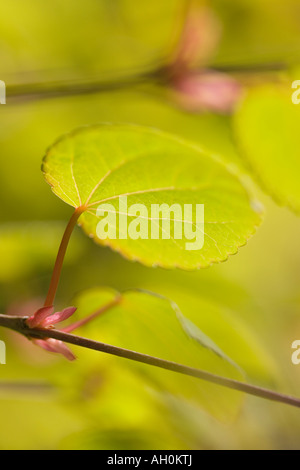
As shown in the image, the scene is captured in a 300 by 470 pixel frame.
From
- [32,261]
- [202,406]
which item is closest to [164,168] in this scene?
[202,406]

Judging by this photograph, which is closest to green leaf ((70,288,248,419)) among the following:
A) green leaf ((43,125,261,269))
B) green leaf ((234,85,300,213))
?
green leaf ((43,125,261,269))

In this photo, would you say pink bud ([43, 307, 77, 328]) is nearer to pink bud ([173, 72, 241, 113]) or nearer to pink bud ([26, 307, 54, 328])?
pink bud ([26, 307, 54, 328])

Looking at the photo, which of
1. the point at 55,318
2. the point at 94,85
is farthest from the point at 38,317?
the point at 94,85

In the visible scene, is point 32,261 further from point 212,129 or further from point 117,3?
point 117,3

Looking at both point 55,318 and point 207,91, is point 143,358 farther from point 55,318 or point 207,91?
point 207,91

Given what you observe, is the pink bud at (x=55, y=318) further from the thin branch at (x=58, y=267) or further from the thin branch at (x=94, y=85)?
the thin branch at (x=94, y=85)
